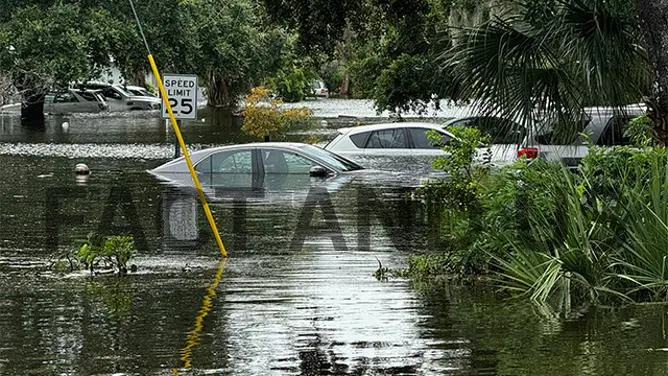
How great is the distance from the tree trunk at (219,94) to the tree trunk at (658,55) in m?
60.5

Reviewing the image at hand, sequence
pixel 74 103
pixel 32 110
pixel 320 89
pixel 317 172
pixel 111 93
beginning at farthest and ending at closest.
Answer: pixel 320 89 → pixel 111 93 → pixel 74 103 → pixel 32 110 → pixel 317 172

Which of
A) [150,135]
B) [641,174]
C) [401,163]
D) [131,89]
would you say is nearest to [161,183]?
[401,163]

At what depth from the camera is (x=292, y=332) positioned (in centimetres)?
1016

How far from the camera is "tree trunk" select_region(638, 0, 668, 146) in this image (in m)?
12.8

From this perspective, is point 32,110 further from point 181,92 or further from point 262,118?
point 181,92

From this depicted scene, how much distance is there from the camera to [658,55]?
1288cm

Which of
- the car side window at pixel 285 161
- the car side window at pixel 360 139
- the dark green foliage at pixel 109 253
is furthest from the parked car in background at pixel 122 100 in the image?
the dark green foliage at pixel 109 253

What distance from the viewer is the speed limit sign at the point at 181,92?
25484mm

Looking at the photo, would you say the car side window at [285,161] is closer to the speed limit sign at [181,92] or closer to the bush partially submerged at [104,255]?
the speed limit sign at [181,92]

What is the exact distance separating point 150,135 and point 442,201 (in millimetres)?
26245

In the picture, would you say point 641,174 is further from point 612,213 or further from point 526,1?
point 526,1

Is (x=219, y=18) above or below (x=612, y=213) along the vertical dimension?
above

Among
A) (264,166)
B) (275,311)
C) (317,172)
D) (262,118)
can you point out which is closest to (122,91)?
(262,118)

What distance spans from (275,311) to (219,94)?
65.6 m
